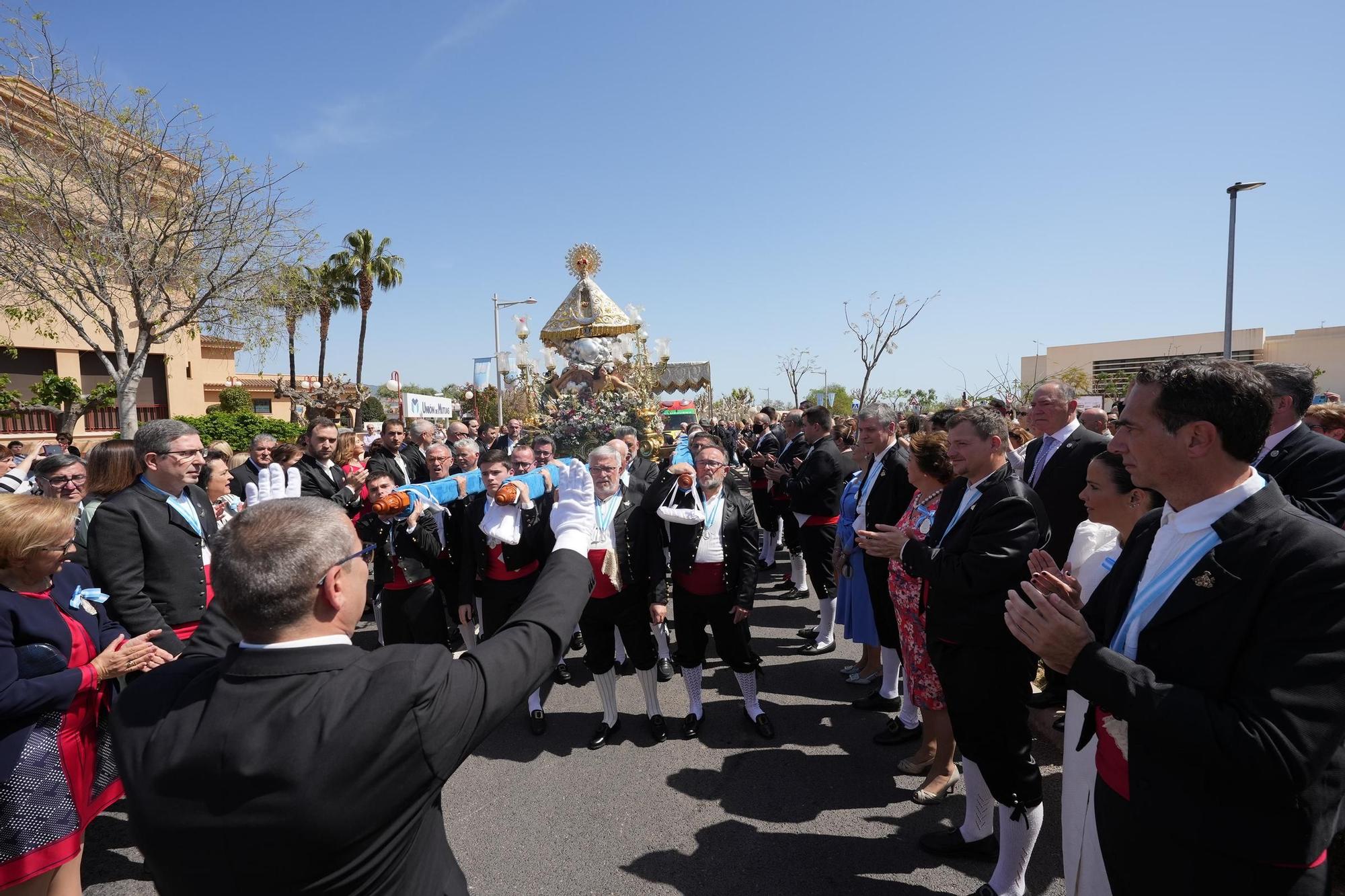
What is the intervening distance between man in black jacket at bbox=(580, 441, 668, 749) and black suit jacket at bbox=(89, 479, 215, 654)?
2.44m

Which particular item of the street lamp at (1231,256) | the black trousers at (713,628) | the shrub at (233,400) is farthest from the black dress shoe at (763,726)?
the shrub at (233,400)

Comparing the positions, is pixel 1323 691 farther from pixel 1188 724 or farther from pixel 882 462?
pixel 882 462

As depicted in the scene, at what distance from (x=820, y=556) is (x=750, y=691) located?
2.11 meters

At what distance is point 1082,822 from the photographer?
2396 mm

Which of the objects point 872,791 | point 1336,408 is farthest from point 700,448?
point 1336,408

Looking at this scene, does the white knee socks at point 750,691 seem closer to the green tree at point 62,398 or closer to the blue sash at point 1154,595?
the blue sash at point 1154,595

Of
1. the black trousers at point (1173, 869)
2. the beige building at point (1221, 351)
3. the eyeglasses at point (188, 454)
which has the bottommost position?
the black trousers at point (1173, 869)

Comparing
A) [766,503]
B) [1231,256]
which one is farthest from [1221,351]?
[766,503]

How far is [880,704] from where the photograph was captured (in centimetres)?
504

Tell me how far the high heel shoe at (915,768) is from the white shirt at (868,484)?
1.69 m

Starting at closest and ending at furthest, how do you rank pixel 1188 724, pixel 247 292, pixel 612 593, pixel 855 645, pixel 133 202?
1. pixel 1188 724
2. pixel 612 593
3. pixel 855 645
4. pixel 133 202
5. pixel 247 292

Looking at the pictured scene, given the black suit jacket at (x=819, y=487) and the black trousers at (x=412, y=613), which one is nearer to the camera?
the black trousers at (x=412, y=613)

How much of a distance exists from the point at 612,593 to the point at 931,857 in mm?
2577

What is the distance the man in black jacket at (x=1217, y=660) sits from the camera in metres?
1.50
